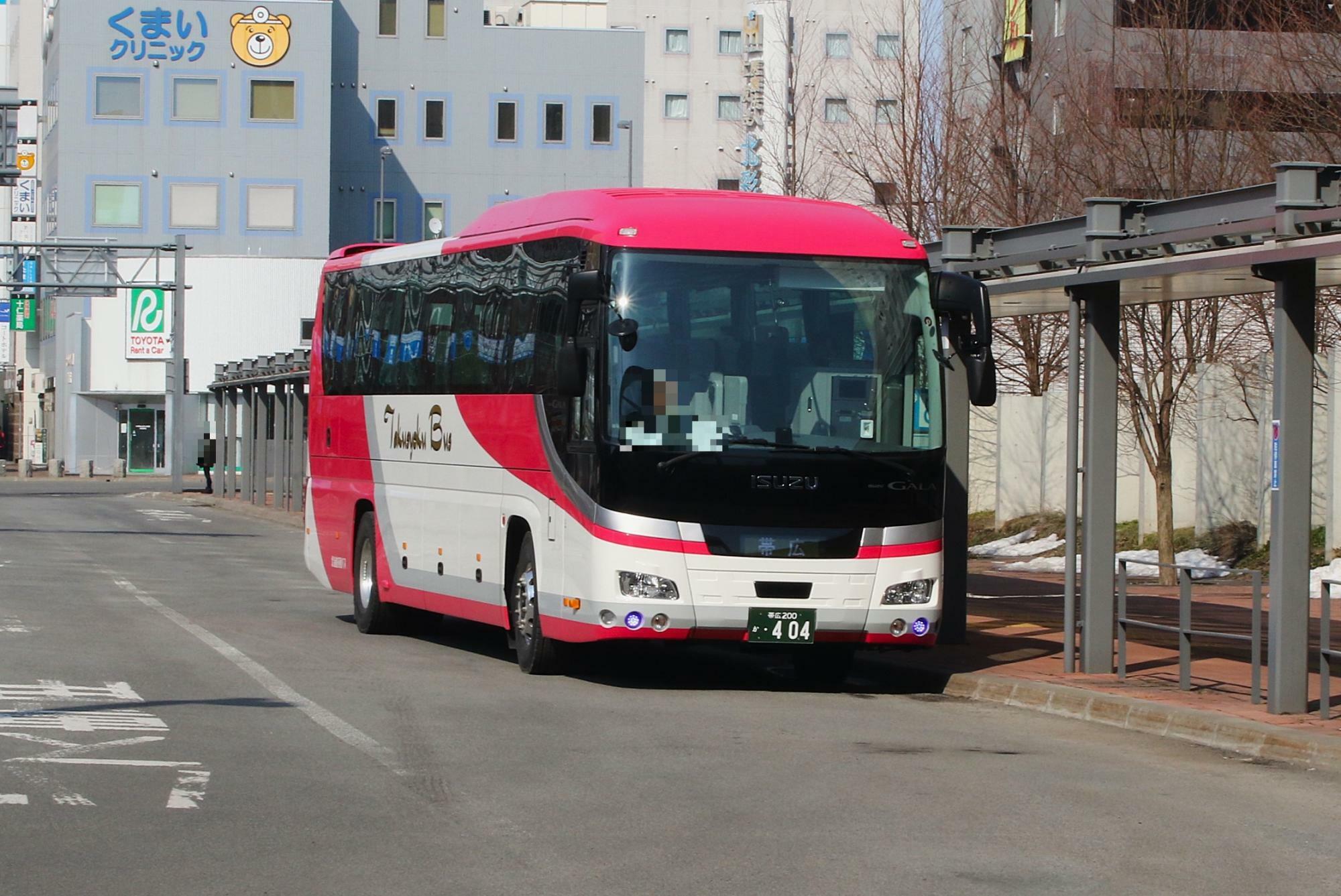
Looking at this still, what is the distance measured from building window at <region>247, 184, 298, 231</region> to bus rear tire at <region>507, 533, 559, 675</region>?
6538cm

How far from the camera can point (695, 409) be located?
14.0m

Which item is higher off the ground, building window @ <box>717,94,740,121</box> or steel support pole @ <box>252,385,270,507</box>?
building window @ <box>717,94,740,121</box>

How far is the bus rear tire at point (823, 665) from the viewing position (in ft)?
50.0

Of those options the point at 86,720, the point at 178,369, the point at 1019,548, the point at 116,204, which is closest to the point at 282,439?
the point at 178,369

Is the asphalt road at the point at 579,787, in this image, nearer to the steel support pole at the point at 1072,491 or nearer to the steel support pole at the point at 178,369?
the steel support pole at the point at 1072,491

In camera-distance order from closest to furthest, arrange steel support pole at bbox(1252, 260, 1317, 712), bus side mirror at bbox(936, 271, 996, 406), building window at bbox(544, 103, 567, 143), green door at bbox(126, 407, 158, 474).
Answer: steel support pole at bbox(1252, 260, 1317, 712), bus side mirror at bbox(936, 271, 996, 406), green door at bbox(126, 407, 158, 474), building window at bbox(544, 103, 567, 143)

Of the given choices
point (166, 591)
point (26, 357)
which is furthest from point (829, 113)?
point (166, 591)

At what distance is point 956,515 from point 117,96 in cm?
6662

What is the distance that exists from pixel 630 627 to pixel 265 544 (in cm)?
2169

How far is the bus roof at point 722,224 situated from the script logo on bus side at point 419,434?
94.1 inches

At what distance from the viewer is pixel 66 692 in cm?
1307

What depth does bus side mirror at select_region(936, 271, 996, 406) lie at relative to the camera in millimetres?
14422

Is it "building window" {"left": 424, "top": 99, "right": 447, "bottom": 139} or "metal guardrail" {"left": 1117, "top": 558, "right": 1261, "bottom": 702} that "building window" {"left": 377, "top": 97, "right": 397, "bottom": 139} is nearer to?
"building window" {"left": 424, "top": 99, "right": 447, "bottom": 139}

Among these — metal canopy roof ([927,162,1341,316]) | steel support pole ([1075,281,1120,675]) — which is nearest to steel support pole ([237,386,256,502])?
metal canopy roof ([927,162,1341,316])
